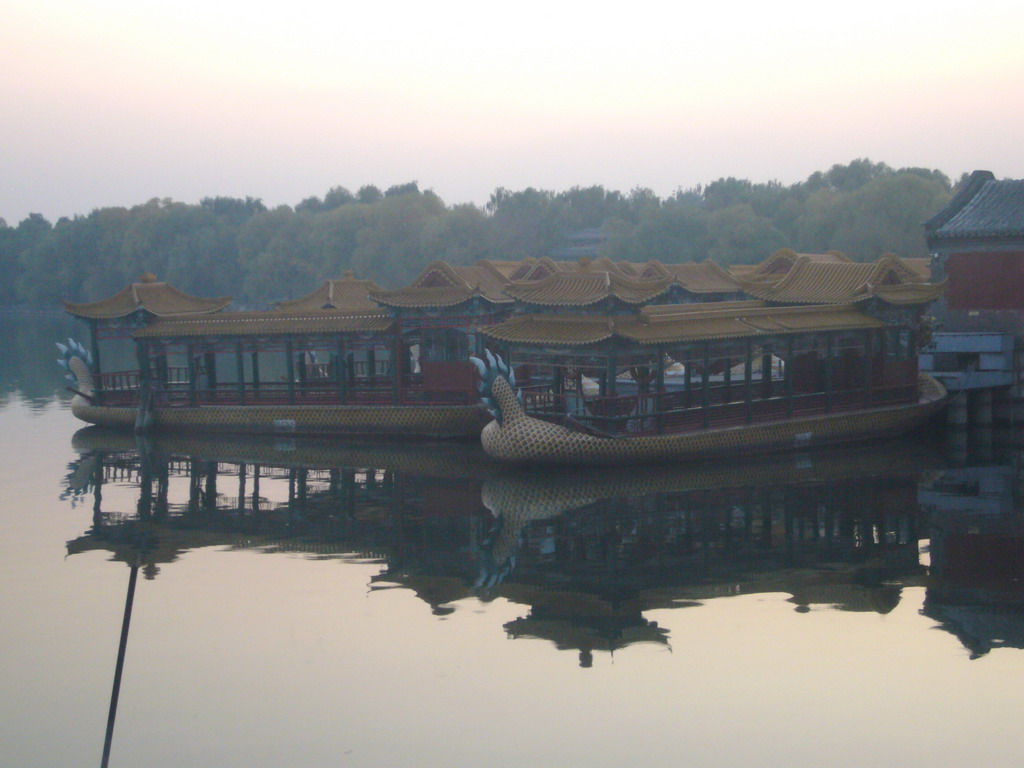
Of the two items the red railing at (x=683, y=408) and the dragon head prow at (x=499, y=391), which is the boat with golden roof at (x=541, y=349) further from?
the dragon head prow at (x=499, y=391)

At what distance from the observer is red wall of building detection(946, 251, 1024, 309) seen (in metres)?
30.4

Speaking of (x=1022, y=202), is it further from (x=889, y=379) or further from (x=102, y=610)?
(x=102, y=610)

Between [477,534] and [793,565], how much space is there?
5.20 m

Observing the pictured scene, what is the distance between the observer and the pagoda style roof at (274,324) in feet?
96.9

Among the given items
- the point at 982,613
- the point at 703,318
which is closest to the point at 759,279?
the point at 703,318

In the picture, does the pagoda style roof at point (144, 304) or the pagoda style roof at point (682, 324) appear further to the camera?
the pagoda style roof at point (144, 304)

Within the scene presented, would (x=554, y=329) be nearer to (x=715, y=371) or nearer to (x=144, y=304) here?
(x=715, y=371)

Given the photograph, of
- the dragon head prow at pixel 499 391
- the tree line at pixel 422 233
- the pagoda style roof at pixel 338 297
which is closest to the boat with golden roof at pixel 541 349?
the dragon head prow at pixel 499 391

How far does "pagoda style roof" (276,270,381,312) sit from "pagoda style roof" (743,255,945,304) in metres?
12.6

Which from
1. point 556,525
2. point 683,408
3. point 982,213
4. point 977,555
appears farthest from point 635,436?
point 982,213

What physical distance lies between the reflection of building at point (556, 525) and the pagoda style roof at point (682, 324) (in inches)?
110

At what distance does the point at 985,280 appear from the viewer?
101 ft

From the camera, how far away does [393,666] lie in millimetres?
13297

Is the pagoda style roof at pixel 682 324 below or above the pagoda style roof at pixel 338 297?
below
